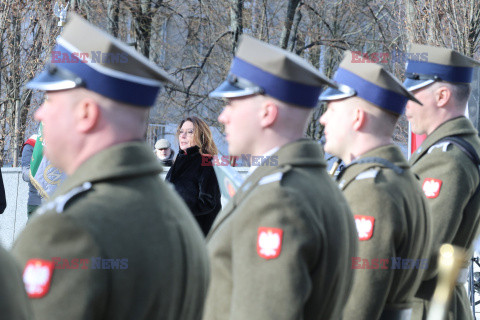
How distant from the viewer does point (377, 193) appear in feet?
11.0

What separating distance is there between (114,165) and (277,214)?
712mm

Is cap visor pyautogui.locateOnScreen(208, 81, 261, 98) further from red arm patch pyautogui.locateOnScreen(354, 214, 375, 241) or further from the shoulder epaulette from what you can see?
the shoulder epaulette

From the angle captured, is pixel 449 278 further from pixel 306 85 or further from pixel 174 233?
pixel 174 233

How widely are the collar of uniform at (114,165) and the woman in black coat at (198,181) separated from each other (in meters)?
4.81

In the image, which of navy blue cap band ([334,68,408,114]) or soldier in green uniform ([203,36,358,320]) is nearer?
soldier in green uniform ([203,36,358,320])

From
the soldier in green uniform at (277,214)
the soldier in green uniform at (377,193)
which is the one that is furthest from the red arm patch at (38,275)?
the soldier in green uniform at (377,193)

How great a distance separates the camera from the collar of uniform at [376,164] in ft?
11.4

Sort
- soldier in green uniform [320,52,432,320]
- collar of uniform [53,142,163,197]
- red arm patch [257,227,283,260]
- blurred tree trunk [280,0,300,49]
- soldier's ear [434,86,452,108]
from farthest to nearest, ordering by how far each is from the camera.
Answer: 1. blurred tree trunk [280,0,300,49]
2. soldier's ear [434,86,452,108]
3. soldier in green uniform [320,52,432,320]
4. red arm patch [257,227,283,260]
5. collar of uniform [53,142,163,197]

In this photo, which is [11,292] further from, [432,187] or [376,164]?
[432,187]

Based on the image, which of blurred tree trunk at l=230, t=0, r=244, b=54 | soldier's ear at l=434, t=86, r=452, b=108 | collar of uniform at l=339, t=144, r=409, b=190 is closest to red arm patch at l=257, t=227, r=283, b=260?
collar of uniform at l=339, t=144, r=409, b=190

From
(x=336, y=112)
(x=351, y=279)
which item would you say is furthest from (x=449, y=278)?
(x=351, y=279)

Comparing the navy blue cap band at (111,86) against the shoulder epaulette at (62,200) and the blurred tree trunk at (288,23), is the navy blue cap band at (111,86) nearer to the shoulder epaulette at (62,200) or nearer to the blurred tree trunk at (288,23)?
the shoulder epaulette at (62,200)

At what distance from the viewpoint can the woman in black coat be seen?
6926 millimetres

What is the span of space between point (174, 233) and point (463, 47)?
10.9 meters
